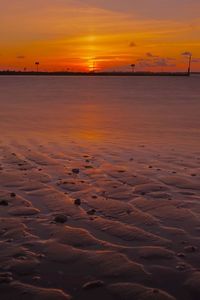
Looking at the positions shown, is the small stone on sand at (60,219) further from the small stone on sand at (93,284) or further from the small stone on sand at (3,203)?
the small stone on sand at (93,284)

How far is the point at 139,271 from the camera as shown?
20.2 feet

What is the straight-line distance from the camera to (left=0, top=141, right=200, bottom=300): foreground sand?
5773mm

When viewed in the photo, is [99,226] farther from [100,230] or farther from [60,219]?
[60,219]

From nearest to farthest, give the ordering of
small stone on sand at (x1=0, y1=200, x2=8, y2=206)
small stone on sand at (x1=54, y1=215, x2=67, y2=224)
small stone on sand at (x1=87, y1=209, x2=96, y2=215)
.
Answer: small stone on sand at (x1=54, y1=215, x2=67, y2=224) < small stone on sand at (x1=87, y1=209, x2=96, y2=215) < small stone on sand at (x1=0, y1=200, x2=8, y2=206)

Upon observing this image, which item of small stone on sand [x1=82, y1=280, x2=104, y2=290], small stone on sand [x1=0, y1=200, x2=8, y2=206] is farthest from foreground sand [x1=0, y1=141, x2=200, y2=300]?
small stone on sand [x1=0, y1=200, x2=8, y2=206]

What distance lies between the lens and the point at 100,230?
7801 millimetres

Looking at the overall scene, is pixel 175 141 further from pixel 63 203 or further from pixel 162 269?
pixel 162 269

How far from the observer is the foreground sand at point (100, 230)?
18.9ft

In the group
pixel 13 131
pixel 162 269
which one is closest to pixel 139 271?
pixel 162 269

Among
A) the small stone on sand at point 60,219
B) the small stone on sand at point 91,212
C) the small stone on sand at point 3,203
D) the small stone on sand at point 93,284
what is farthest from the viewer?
the small stone on sand at point 3,203

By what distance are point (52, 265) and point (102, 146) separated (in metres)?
12.3

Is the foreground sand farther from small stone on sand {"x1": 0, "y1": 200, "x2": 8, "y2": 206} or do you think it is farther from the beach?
small stone on sand {"x1": 0, "y1": 200, "x2": 8, "y2": 206}

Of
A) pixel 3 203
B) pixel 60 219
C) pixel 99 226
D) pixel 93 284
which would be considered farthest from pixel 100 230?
pixel 3 203

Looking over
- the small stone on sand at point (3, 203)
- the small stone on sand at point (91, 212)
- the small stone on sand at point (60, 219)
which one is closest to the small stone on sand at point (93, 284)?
the small stone on sand at point (60, 219)
